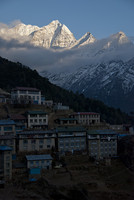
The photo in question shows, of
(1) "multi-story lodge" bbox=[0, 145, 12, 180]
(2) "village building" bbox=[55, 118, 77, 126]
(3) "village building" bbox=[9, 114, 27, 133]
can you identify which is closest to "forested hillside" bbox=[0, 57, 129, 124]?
(2) "village building" bbox=[55, 118, 77, 126]

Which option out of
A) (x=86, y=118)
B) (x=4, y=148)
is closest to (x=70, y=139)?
(x=4, y=148)

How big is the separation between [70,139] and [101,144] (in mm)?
5442

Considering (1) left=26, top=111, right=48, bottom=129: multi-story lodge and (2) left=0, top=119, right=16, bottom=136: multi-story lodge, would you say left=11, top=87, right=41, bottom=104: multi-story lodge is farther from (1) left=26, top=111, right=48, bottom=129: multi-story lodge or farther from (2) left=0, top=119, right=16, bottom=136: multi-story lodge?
(2) left=0, top=119, right=16, bottom=136: multi-story lodge

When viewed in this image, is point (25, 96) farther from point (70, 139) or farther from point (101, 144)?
point (101, 144)

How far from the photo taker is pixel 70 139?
52875 mm

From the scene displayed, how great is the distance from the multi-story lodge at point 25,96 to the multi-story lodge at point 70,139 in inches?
615

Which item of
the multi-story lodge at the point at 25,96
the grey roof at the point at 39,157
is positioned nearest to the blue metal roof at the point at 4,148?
the grey roof at the point at 39,157

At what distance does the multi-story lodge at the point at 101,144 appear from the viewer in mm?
52688

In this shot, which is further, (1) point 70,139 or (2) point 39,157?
(1) point 70,139

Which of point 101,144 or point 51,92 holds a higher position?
point 51,92

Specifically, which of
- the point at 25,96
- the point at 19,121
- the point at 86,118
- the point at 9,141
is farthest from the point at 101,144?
the point at 25,96

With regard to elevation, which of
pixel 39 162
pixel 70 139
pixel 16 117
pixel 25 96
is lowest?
pixel 39 162

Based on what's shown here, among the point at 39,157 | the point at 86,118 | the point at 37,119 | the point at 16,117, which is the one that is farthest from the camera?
the point at 86,118

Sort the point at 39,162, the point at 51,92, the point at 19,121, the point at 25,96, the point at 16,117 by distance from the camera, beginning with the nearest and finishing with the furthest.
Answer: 1. the point at 39,162
2. the point at 19,121
3. the point at 16,117
4. the point at 25,96
5. the point at 51,92
